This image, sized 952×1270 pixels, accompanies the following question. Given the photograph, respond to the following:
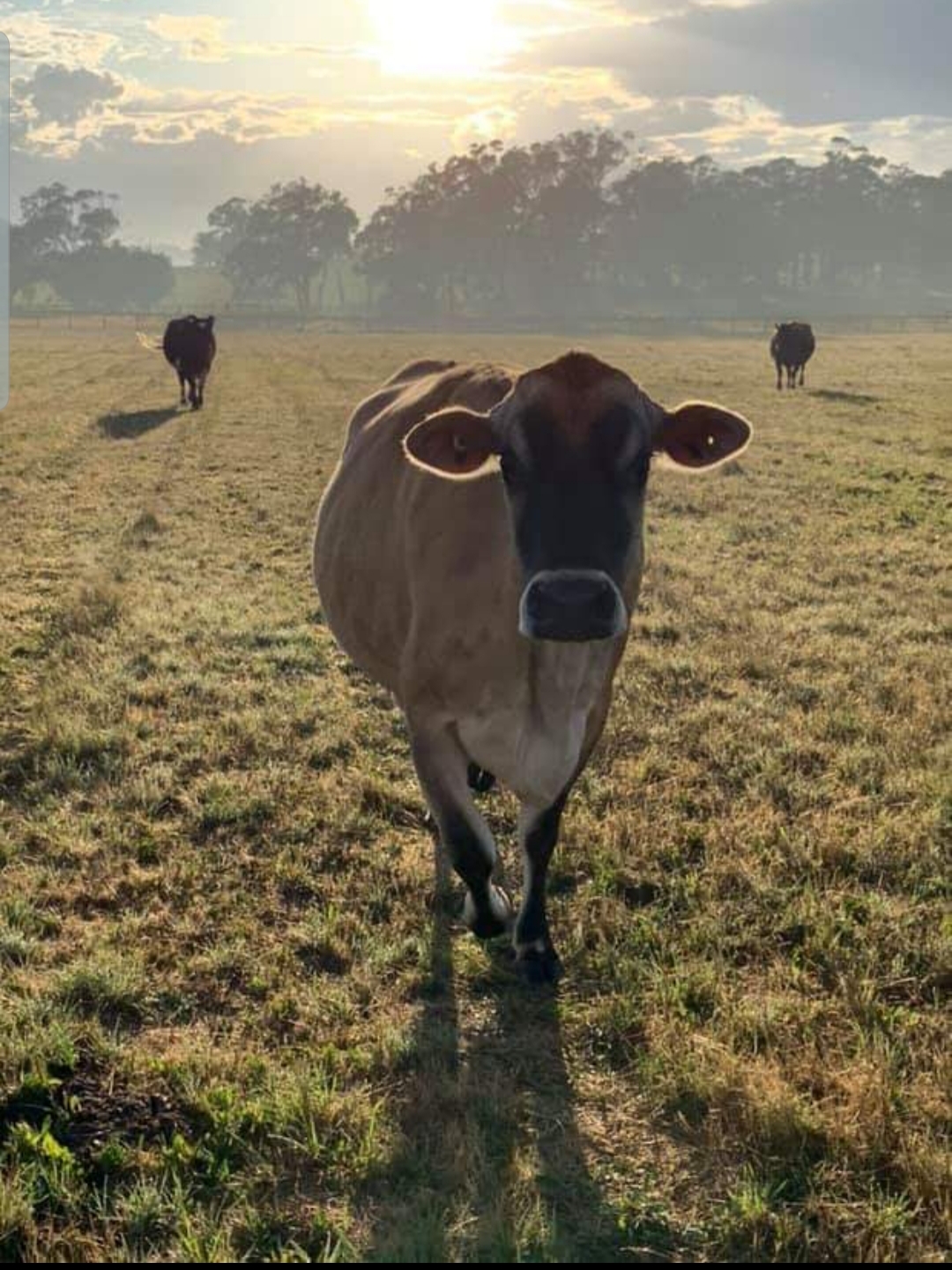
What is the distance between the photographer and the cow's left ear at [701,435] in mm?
3926

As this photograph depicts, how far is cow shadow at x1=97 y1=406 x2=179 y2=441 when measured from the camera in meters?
20.0

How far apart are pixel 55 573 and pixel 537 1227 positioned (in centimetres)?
866

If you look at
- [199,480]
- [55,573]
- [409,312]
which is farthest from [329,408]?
[409,312]

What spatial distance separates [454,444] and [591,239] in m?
121

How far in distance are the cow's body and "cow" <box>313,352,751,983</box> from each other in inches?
838

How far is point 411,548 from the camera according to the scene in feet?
15.0

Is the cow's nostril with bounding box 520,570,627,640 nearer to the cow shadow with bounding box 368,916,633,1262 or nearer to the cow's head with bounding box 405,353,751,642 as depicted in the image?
the cow's head with bounding box 405,353,751,642

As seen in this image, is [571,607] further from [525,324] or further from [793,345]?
[525,324]

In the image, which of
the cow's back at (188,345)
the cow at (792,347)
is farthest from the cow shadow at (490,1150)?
the cow at (792,347)

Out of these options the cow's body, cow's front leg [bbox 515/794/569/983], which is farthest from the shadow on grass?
cow's front leg [bbox 515/794/569/983]

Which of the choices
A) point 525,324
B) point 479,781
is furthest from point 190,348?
point 525,324

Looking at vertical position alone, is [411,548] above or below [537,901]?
above

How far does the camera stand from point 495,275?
115312mm

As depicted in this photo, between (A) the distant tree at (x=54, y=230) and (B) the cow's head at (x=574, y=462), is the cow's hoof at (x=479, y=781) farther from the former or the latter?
(A) the distant tree at (x=54, y=230)
